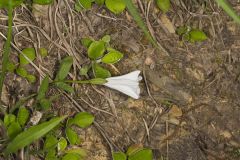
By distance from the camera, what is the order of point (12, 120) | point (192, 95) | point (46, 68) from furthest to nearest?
point (192, 95) < point (46, 68) < point (12, 120)

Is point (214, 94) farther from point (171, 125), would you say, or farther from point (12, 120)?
point (12, 120)

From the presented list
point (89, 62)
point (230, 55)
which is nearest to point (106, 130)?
point (89, 62)

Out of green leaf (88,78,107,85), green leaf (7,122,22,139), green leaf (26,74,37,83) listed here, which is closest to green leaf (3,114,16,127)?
green leaf (7,122,22,139)

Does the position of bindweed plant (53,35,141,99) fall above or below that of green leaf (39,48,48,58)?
below

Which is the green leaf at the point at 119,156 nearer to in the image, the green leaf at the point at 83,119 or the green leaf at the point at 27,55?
the green leaf at the point at 83,119

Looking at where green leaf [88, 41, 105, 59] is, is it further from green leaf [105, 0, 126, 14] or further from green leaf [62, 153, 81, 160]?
green leaf [62, 153, 81, 160]
